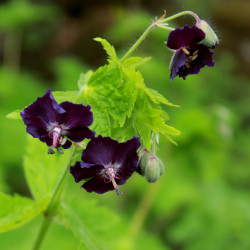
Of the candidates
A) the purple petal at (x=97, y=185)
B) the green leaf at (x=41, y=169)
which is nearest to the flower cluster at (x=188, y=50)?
the purple petal at (x=97, y=185)

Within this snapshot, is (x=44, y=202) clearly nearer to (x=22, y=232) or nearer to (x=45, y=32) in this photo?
(x=22, y=232)

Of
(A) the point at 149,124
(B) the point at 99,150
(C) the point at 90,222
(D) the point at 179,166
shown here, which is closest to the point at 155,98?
(A) the point at 149,124

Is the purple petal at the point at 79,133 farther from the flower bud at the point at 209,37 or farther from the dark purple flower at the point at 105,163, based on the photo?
A: the flower bud at the point at 209,37

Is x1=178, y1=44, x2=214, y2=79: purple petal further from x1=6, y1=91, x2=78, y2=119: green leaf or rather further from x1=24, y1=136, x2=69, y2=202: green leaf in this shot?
x1=24, y1=136, x2=69, y2=202: green leaf

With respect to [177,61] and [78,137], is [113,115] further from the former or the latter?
[177,61]

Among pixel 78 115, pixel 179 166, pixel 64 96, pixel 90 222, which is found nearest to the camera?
pixel 78 115

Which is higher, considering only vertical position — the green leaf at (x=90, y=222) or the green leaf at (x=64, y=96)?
the green leaf at (x=64, y=96)
